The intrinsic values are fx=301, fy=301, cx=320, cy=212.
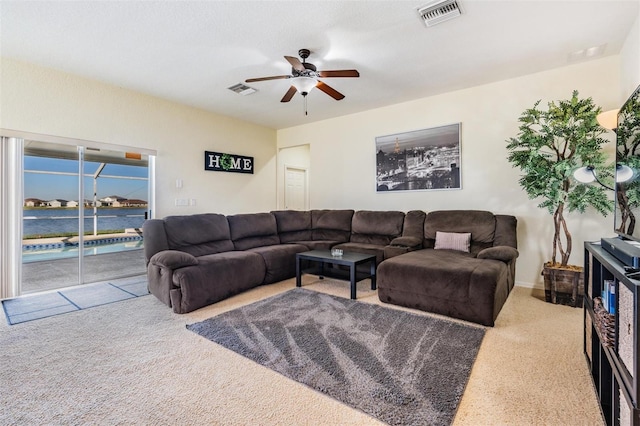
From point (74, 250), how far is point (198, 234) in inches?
147

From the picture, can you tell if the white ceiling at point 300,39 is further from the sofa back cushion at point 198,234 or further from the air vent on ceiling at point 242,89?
the sofa back cushion at point 198,234

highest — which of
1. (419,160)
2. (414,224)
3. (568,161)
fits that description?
(419,160)

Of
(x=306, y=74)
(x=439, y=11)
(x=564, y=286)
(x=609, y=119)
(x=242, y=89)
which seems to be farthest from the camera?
(x=242, y=89)

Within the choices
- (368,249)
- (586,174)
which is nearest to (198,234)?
(368,249)

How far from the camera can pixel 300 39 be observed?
2.88 meters

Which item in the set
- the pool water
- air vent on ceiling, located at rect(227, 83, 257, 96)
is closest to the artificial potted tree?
air vent on ceiling, located at rect(227, 83, 257, 96)

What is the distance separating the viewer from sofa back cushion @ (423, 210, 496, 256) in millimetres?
3695

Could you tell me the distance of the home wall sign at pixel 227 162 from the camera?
5219 mm

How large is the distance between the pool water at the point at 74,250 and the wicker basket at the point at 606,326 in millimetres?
6012

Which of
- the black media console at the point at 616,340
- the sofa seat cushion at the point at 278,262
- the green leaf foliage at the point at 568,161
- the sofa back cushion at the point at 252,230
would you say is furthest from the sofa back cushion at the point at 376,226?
the black media console at the point at 616,340

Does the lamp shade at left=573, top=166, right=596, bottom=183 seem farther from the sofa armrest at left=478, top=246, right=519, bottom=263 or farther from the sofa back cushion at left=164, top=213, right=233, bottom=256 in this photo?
the sofa back cushion at left=164, top=213, right=233, bottom=256

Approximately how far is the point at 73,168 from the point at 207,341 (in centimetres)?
348

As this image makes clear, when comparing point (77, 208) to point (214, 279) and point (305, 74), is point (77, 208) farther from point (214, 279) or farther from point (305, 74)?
point (305, 74)

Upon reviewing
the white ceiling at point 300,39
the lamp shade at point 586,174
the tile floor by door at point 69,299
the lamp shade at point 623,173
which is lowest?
the tile floor by door at point 69,299
